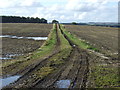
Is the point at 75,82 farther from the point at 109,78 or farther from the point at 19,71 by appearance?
the point at 19,71

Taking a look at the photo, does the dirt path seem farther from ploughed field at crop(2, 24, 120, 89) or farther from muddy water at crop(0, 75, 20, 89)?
muddy water at crop(0, 75, 20, 89)

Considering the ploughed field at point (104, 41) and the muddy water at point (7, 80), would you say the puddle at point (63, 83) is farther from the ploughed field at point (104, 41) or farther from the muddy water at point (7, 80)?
the ploughed field at point (104, 41)

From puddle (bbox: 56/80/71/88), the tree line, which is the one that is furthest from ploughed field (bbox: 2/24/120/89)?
the tree line

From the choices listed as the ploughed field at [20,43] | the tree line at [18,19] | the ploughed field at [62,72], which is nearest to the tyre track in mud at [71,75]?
the ploughed field at [62,72]

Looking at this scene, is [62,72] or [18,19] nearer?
[62,72]

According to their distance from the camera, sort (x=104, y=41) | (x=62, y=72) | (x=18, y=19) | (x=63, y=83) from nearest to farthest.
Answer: (x=63, y=83) < (x=62, y=72) < (x=104, y=41) < (x=18, y=19)

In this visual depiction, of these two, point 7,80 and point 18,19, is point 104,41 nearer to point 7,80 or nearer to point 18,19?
point 7,80

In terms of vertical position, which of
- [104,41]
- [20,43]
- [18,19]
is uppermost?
[18,19]

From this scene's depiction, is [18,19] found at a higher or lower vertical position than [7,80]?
higher

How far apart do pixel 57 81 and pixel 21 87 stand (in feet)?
8.26

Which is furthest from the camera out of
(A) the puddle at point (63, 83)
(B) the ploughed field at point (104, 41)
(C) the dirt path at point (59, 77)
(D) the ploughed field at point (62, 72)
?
(B) the ploughed field at point (104, 41)

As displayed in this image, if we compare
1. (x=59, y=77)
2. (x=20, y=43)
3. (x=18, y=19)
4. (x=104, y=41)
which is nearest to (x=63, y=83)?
(x=59, y=77)

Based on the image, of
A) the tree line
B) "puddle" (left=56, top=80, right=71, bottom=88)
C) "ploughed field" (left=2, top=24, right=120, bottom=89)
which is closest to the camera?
"puddle" (left=56, top=80, right=71, bottom=88)

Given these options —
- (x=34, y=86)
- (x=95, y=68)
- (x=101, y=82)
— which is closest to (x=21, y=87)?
(x=34, y=86)
